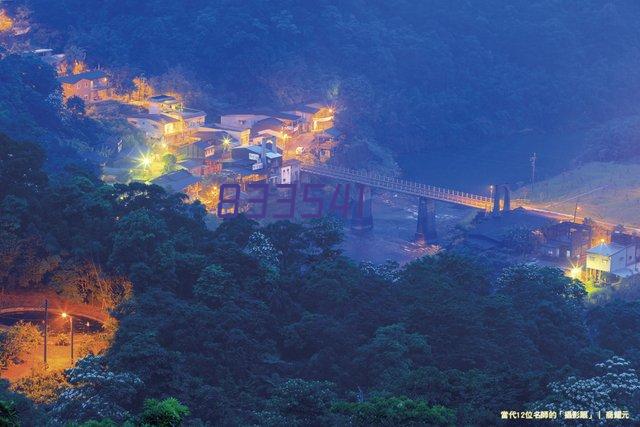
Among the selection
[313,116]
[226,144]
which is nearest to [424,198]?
[226,144]

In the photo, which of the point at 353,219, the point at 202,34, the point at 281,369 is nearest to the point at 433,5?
the point at 202,34

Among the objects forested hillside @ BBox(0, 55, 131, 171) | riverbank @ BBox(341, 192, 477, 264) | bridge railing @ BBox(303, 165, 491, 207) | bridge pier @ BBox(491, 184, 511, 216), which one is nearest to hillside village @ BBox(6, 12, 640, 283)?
bridge pier @ BBox(491, 184, 511, 216)

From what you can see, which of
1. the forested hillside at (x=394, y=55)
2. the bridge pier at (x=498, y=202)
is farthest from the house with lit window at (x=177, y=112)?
the bridge pier at (x=498, y=202)

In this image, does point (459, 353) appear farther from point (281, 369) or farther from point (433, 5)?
point (433, 5)

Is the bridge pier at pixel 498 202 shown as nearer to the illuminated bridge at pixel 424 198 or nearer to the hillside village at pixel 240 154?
the illuminated bridge at pixel 424 198

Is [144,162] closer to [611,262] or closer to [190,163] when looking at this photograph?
[190,163]

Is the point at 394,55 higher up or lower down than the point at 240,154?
higher up

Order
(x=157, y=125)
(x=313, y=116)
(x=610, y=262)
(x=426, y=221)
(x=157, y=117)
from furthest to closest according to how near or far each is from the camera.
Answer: (x=313, y=116)
(x=157, y=117)
(x=157, y=125)
(x=426, y=221)
(x=610, y=262)
